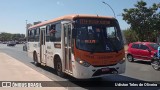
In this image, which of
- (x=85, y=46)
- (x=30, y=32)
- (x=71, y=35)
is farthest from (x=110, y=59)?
(x=30, y=32)

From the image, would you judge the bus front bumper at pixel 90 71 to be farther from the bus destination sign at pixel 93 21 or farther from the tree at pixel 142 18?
the tree at pixel 142 18

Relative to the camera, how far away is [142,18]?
181 feet

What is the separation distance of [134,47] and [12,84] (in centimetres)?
1342

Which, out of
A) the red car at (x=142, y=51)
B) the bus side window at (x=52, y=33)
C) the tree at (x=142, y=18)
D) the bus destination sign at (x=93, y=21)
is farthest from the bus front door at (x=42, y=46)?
the tree at (x=142, y=18)

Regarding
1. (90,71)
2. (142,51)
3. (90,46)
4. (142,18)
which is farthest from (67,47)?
(142,18)

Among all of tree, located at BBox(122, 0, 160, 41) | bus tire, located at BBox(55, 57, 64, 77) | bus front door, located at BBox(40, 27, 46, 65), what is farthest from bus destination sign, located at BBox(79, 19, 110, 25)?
tree, located at BBox(122, 0, 160, 41)

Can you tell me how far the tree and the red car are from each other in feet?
108

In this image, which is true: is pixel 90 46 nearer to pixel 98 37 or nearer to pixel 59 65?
pixel 98 37

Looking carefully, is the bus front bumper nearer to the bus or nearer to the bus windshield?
the bus

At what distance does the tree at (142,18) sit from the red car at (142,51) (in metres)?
32.8

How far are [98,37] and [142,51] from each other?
10.3 meters

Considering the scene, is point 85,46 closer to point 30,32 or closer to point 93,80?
point 93,80

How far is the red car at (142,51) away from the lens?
20.5 m

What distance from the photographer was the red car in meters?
20.5
